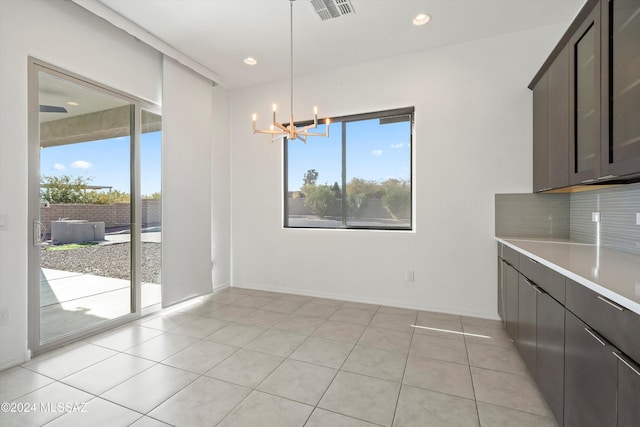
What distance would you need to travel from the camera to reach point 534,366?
196 cm

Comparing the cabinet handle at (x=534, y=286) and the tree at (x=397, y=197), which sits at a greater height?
the tree at (x=397, y=197)

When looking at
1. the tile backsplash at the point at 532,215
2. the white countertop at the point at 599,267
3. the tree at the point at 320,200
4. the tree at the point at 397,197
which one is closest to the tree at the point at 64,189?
the tree at the point at 320,200

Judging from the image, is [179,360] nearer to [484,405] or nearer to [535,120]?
[484,405]

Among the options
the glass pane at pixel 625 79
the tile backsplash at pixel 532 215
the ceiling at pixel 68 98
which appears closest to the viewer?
the glass pane at pixel 625 79

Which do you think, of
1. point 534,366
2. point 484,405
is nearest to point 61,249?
point 484,405

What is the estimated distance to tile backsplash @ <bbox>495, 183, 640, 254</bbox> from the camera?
2092mm

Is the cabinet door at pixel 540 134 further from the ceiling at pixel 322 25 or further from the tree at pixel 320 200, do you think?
the tree at pixel 320 200

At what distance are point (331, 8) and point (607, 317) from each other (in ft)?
9.81

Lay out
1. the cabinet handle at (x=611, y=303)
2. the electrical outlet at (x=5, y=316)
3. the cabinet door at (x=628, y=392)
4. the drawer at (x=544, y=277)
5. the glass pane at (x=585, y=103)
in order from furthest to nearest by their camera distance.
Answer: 1. the electrical outlet at (x=5, y=316)
2. the glass pane at (x=585, y=103)
3. the drawer at (x=544, y=277)
4. the cabinet handle at (x=611, y=303)
5. the cabinet door at (x=628, y=392)

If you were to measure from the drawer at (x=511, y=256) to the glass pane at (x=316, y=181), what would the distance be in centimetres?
202

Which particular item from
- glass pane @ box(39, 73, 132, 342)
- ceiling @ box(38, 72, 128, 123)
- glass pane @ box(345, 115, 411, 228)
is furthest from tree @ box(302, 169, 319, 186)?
ceiling @ box(38, 72, 128, 123)

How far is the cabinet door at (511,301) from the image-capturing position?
247 centimetres

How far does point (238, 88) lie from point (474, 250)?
4084 millimetres

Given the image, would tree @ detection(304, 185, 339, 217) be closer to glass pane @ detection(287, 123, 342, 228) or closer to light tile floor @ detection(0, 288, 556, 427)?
glass pane @ detection(287, 123, 342, 228)
